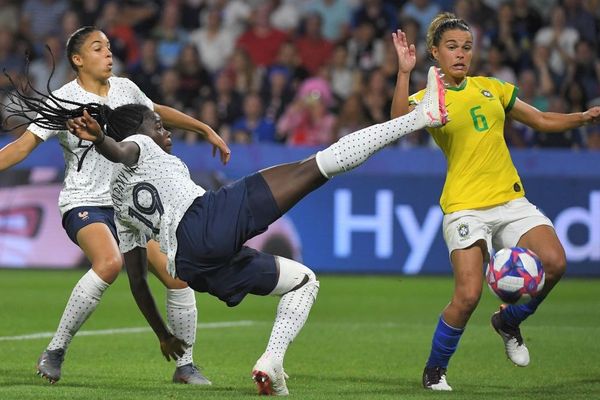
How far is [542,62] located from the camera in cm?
1823

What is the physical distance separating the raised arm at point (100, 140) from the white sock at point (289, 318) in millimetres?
1188

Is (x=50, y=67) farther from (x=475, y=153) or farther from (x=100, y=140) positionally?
(x=100, y=140)

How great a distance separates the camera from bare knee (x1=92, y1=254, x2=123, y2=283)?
7.76 meters

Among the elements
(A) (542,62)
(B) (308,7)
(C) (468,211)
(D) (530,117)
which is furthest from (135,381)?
(B) (308,7)

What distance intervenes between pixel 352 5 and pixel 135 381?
13.0m

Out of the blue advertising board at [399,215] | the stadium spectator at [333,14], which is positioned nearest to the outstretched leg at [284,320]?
the blue advertising board at [399,215]

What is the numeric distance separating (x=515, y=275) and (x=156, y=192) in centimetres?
210

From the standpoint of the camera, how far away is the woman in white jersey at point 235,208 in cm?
685

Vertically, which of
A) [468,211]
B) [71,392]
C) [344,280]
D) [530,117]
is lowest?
[344,280]

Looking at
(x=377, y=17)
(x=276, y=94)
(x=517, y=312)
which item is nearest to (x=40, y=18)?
(x=276, y=94)

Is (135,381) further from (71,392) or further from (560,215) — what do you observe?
(560,215)

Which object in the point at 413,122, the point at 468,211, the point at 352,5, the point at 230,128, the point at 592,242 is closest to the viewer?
the point at 413,122

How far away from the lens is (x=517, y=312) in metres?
8.12

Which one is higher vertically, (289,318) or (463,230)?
(463,230)
